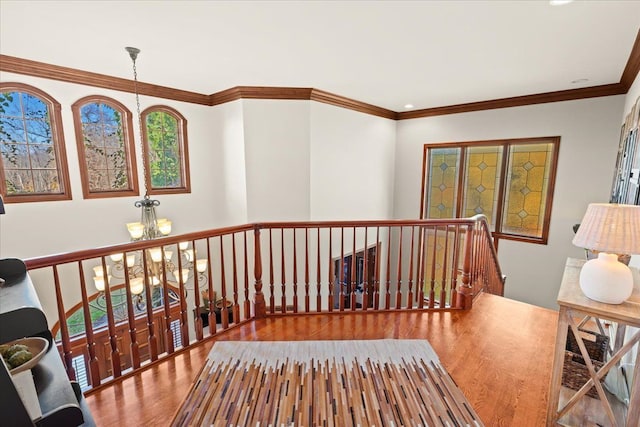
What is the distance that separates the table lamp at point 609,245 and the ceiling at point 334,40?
1649 millimetres

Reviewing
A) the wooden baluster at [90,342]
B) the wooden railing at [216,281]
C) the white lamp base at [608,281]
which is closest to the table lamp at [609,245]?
the white lamp base at [608,281]

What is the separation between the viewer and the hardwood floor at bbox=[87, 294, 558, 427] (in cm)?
183

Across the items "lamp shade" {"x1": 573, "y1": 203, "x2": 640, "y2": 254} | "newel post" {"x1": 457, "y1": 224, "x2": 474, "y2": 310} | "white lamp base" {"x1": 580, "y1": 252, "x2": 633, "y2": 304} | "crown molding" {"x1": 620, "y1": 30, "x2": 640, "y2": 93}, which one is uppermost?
"crown molding" {"x1": 620, "y1": 30, "x2": 640, "y2": 93}

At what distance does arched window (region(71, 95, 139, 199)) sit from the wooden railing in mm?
988

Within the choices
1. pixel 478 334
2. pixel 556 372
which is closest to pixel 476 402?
A: pixel 556 372

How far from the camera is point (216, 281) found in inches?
203

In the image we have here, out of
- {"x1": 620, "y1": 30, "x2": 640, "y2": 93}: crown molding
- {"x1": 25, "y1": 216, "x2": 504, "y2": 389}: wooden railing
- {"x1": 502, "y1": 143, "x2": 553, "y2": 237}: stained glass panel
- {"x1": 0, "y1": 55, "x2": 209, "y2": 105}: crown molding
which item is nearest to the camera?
{"x1": 25, "y1": 216, "x2": 504, "y2": 389}: wooden railing

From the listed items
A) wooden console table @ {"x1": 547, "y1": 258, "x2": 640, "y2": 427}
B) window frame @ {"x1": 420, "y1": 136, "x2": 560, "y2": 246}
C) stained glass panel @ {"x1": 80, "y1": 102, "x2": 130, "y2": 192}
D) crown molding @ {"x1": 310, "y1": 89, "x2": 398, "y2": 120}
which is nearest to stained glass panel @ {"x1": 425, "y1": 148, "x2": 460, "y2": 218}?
window frame @ {"x1": 420, "y1": 136, "x2": 560, "y2": 246}

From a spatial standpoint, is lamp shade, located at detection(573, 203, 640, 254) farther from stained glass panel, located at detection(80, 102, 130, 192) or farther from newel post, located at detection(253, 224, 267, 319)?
stained glass panel, located at detection(80, 102, 130, 192)

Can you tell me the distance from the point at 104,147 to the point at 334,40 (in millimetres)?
3277

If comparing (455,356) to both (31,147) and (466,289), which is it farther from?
(31,147)

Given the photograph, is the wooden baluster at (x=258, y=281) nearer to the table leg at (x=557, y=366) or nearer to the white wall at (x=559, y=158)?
the table leg at (x=557, y=366)

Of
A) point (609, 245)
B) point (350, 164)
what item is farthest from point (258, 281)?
point (350, 164)

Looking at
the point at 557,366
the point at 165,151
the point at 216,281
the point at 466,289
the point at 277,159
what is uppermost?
the point at 165,151
